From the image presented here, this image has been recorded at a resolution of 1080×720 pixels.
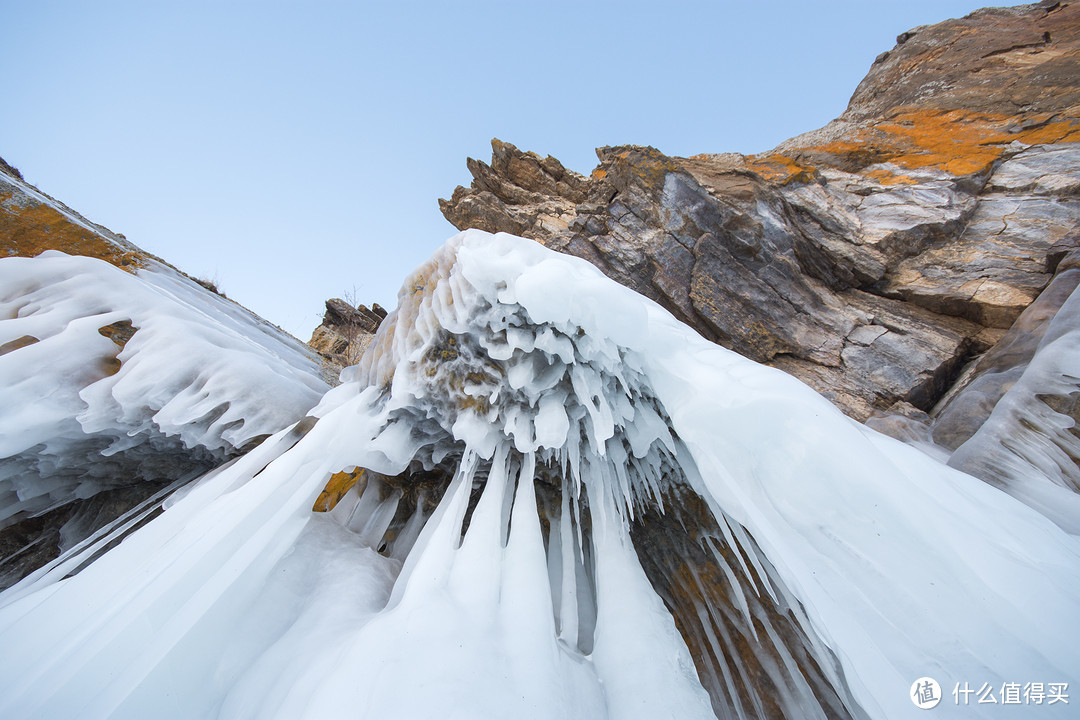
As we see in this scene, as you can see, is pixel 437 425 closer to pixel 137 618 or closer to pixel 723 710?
pixel 137 618

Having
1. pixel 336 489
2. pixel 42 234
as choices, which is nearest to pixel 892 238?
pixel 336 489

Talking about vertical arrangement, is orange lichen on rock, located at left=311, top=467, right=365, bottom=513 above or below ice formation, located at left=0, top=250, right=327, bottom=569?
below

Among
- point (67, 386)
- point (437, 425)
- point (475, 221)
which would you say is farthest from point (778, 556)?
point (475, 221)

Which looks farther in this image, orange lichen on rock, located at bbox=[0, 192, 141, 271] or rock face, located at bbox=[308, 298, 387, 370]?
rock face, located at bbox=[308, 298, 387, 370]

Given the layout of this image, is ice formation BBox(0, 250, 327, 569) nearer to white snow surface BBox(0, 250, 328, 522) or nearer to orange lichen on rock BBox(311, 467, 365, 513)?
white snow surface BBox(0, 250, 328, 522)

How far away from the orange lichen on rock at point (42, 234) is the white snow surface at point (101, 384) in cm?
43

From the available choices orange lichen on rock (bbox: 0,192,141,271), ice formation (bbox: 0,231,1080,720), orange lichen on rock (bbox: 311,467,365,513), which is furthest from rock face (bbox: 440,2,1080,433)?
orange lichen on rock (bbox: 0,192,141,271)

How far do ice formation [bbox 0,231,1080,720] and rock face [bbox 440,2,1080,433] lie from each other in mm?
3725

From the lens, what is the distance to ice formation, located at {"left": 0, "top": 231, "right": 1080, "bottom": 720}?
1.31 metres

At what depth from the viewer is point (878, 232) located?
5852 millimetres

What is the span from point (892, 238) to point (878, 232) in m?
0.21

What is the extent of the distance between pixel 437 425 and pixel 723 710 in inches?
93.5

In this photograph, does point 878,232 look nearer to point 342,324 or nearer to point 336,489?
point 336,489

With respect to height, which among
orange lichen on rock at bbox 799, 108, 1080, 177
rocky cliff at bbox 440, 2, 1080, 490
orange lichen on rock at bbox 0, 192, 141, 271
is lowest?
orange lichen on rock at bbox 0, 192, 141, 271
